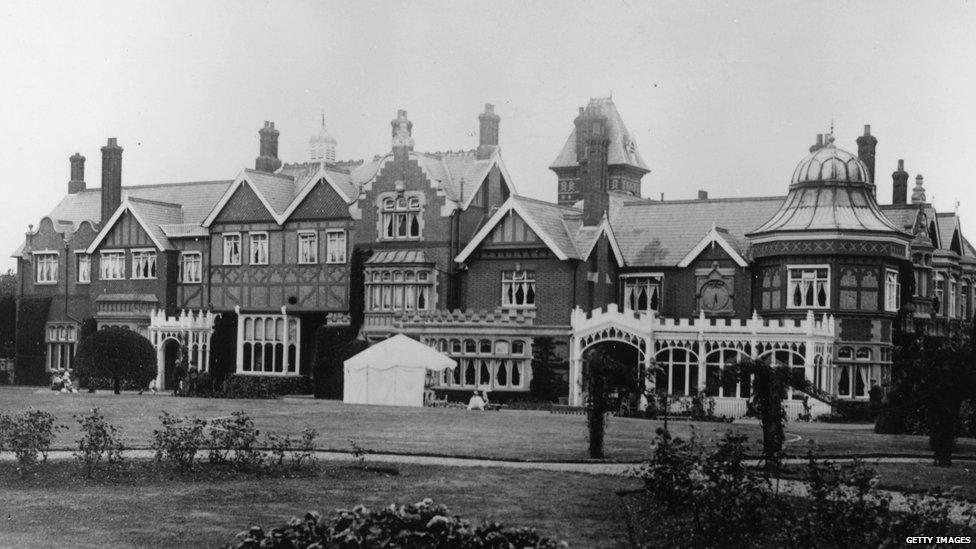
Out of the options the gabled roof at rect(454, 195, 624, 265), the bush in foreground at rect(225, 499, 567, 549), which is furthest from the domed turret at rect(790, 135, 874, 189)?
the bush in foreground at rect(225, 499, 567, 549)

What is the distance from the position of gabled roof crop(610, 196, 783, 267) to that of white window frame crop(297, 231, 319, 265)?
11.7 meters

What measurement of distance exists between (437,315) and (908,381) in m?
22.3

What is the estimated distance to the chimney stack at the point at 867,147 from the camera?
46059 millimetres

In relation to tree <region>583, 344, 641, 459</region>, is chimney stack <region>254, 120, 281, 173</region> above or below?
above

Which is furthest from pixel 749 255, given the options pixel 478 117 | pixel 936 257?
pixel 478 117

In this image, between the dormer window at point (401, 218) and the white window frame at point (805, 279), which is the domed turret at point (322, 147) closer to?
the dormer window at point (401, 218)

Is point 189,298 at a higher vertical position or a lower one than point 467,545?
higher

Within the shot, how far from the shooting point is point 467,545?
10.4m

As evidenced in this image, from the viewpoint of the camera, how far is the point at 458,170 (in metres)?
46.4

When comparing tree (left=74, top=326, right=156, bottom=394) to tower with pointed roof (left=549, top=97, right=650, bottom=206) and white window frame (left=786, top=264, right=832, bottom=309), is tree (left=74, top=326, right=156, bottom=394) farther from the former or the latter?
tower with pointed roof (left=549, top=97, right=650, bottom=206)

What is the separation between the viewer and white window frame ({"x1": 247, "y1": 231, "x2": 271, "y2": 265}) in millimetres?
48281

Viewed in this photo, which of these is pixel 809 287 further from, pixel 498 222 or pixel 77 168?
pixel 77 168

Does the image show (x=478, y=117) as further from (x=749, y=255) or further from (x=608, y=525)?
(x=608, y=525)

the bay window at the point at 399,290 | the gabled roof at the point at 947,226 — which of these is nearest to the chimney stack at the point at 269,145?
the bay window at the point at 399,290
